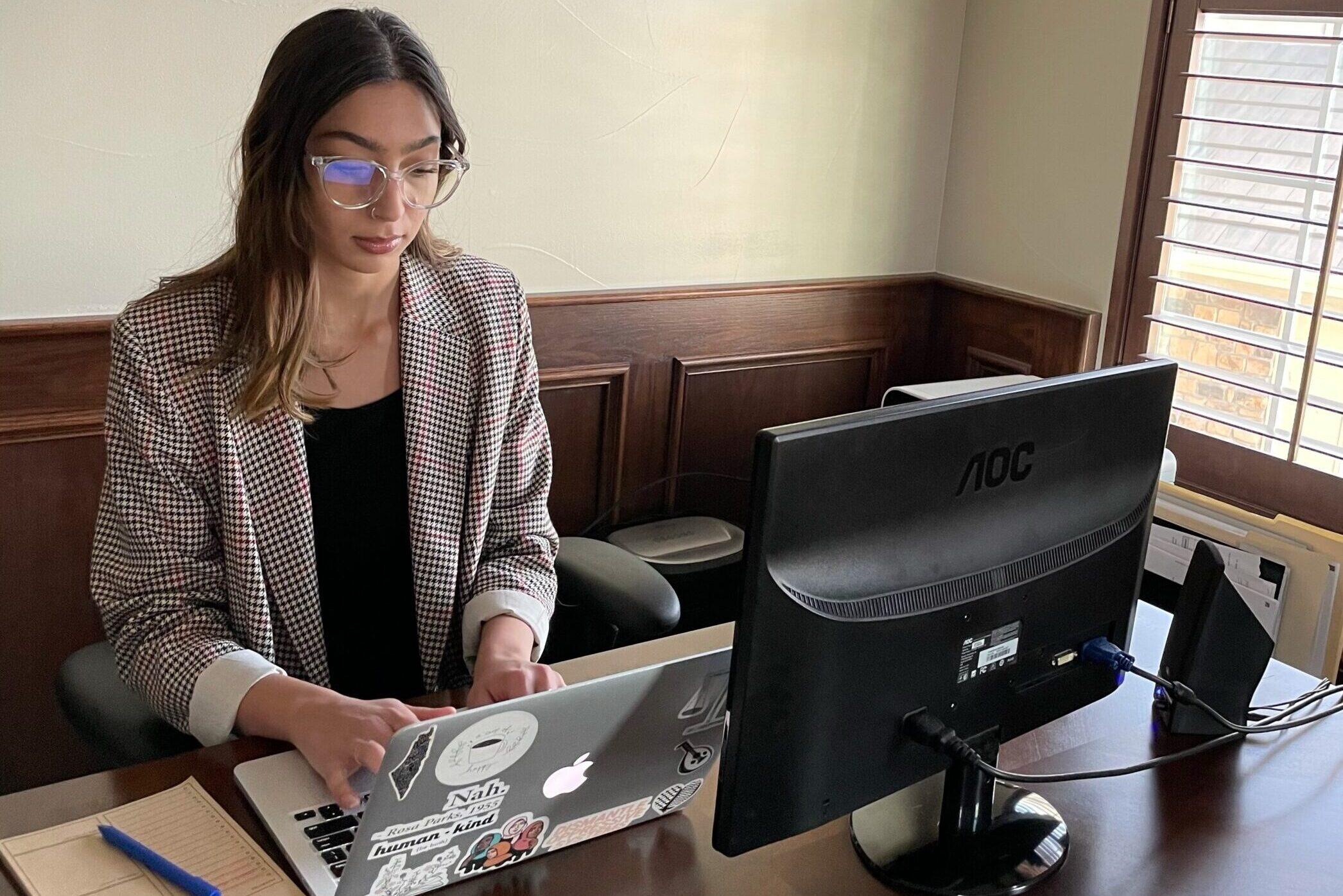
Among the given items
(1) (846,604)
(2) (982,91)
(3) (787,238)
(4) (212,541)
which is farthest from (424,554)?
(2) (982,91)

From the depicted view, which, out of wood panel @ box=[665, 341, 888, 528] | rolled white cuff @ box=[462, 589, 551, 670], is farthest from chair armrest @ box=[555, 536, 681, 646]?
wood panel @ box=[665, 341, 888, 528]

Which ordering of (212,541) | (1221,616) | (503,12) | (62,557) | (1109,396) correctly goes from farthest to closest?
(503,12) < (62,557) < (212,541) < (1221,616) < (1109,396)

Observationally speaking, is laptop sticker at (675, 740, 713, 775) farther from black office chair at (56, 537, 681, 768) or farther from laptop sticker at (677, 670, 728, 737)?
black office chair at (56, 537, 681, 768)

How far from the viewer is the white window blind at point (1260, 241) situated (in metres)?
2.07

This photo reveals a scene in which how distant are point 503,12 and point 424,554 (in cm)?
107

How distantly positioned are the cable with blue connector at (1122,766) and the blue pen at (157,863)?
0.54m

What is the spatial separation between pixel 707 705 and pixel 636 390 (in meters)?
1.52

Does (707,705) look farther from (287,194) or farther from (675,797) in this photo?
(287,194)

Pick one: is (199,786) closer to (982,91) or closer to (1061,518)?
(1061,518)

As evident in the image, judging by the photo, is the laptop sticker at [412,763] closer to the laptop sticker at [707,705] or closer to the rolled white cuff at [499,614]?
the laptop sticker at [707,705]

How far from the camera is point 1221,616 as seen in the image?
1261 millimetres

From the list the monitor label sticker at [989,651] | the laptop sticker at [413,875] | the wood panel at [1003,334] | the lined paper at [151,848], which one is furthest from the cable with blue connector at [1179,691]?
the wood panel at [1003,334]

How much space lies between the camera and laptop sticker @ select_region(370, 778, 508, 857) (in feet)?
2.92

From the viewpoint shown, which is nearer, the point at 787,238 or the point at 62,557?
the point at 62,557
